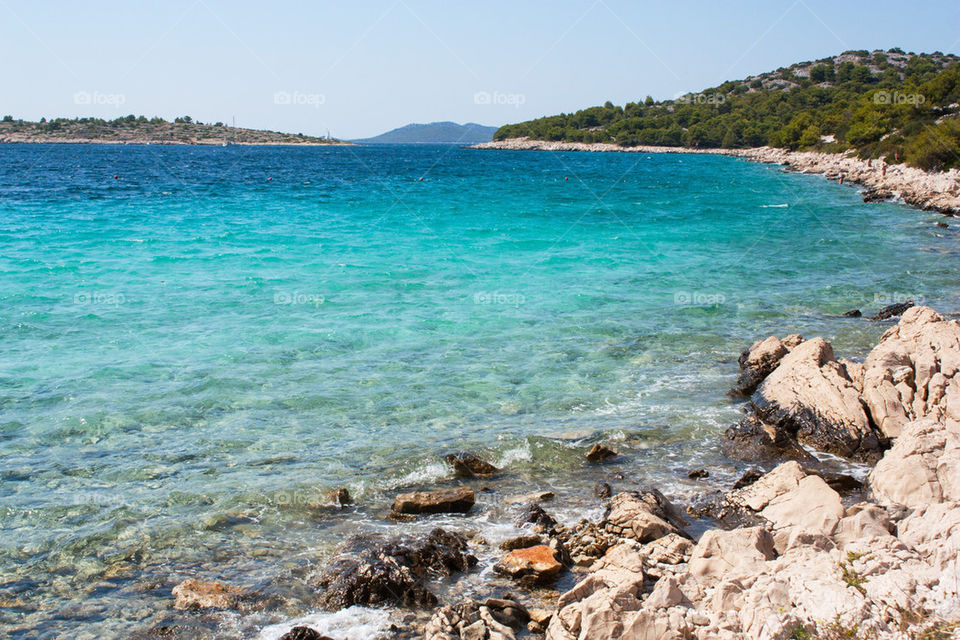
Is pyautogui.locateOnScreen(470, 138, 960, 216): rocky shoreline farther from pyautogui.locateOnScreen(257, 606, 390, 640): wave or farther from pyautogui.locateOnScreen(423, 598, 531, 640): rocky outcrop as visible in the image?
pyautogui.locateOnScreen(257, 606, 390, 640): wave

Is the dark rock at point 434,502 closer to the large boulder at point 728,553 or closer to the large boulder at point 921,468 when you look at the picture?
the large boulder at point 728,553

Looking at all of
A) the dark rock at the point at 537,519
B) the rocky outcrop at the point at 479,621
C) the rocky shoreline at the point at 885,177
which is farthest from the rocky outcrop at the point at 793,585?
the rocky shoreline at the point at 885,177

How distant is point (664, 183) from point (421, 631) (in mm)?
73259

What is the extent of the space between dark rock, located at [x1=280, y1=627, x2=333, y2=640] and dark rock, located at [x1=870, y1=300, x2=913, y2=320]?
17.3m

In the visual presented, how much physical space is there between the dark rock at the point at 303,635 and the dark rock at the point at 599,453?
543 centimetres

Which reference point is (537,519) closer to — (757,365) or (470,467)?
(470,467)

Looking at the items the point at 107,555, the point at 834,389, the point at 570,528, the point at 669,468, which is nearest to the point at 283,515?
the point at 107,555

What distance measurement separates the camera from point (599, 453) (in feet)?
36.1

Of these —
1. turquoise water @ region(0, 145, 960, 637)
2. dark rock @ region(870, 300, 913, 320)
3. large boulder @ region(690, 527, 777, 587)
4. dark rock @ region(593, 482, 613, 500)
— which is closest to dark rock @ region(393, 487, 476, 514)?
A: turquoise water @ region(0, 145, 960, 637)

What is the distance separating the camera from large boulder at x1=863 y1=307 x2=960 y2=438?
1105 cm

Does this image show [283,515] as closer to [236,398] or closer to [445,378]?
[236,398]

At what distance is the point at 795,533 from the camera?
23.9ft

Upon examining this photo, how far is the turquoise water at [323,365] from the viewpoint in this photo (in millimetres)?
8797

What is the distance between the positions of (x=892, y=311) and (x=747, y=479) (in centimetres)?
1175
